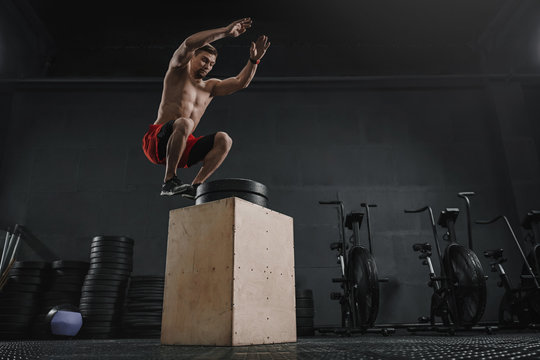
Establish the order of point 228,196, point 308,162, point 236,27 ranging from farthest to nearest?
1. point 308,162
2. point 236,27
3. point 228,196

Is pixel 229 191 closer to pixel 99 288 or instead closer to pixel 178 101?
pixel 178 101

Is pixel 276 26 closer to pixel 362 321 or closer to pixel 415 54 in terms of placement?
pixel 415 54

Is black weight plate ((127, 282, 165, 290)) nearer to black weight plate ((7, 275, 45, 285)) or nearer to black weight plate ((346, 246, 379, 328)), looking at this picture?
black weight plate ((7, 275, 45, 285))

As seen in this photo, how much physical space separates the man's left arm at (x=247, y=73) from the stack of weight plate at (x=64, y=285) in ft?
9.90

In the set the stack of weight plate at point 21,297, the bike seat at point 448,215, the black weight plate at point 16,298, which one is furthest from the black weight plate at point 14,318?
the bike seat at point 448,215

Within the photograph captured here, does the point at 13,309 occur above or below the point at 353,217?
below

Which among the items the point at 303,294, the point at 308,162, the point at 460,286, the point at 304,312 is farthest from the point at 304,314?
the point at 308,162

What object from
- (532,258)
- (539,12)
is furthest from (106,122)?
(539,12)

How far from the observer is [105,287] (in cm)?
445

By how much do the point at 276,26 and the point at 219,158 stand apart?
420 cm

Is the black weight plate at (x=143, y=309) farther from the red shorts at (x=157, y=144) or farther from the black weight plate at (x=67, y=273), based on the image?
the red shorts at (x=157, y=144)

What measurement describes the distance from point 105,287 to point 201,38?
3.18 m

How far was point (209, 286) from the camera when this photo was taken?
219 centimetres

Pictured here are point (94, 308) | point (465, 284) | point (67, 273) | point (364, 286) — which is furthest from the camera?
point (67, 273)
